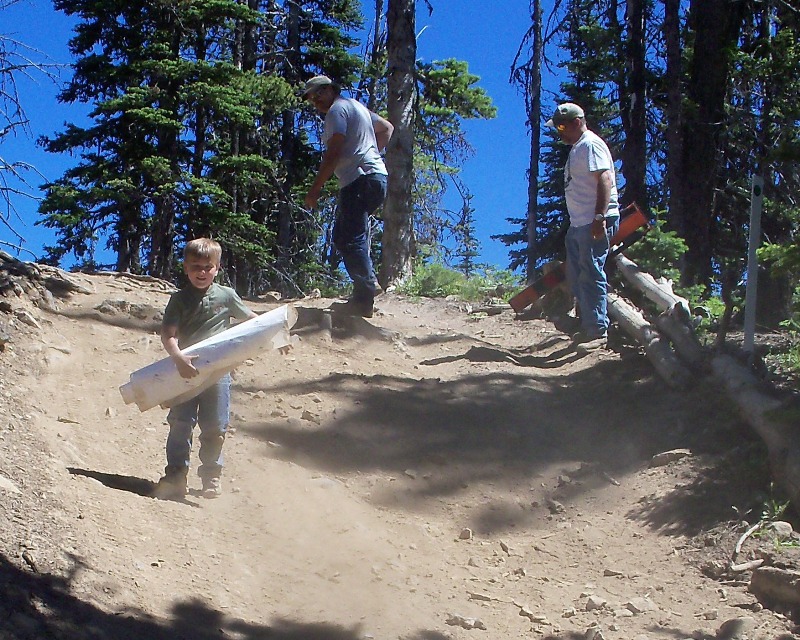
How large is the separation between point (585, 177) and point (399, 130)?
5195mm

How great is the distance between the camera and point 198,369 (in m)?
4.67

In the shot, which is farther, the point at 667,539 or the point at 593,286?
the point at 593,286

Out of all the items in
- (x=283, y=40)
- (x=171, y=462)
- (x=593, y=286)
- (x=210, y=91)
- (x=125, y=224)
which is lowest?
(x=171, y=462)

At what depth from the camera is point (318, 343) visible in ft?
26.2

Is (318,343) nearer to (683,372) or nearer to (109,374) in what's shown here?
(109,374)

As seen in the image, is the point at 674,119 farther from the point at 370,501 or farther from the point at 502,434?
the point at 370,501

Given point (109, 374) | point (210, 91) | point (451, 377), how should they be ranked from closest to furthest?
point (109, 374) → point (451, 377) → point (210, 91)

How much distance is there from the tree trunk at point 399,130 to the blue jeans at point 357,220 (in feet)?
16.1

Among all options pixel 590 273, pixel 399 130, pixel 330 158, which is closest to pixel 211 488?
pixel 330 158

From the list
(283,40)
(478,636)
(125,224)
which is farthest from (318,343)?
(283,40)

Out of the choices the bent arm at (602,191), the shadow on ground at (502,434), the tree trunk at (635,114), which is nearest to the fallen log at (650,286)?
the shadow on ground at (502,434)

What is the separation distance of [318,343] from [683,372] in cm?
304

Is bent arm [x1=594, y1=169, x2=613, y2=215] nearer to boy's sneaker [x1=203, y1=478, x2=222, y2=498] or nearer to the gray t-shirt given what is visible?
the gray t-shirt

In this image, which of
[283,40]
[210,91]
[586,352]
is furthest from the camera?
[283,40]
